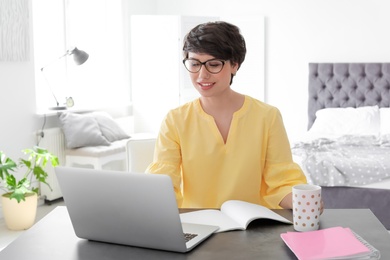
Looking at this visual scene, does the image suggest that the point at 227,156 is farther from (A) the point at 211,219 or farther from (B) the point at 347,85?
(B) the point at 347,85

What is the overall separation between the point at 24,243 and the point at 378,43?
4747 millimetres

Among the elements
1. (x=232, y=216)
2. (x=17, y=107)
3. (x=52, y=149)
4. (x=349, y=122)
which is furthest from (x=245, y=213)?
(x=349, y=122)

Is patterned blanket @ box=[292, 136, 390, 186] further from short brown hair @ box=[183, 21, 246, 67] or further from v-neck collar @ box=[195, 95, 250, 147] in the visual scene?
short brown hair @ box=[183, 21, 246, 67]

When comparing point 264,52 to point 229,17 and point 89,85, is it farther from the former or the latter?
point 89,85

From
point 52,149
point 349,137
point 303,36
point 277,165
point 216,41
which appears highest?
point 303,36

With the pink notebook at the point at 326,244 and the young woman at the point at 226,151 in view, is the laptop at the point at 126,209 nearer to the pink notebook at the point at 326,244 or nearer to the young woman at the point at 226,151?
the pink notebook at the point at 326,244

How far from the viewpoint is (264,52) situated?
595 centimetres

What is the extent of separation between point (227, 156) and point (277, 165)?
0.17 meters

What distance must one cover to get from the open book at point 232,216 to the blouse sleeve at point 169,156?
210 mm

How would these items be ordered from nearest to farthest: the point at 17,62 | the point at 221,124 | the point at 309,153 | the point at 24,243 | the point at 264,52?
1. the point at 24,243
2. the point at 221,124
3. the point at 309,153
4. the point at 17,62
5. the point at 264,52

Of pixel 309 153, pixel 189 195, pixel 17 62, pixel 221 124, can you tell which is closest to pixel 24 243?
pixel 189 195

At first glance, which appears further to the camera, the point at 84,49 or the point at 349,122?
the point at 84,49

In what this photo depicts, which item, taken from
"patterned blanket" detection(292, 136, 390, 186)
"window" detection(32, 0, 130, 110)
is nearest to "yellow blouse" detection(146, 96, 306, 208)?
"patterned blanket" detection(292, 136, 390, 186)

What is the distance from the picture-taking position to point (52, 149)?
4.74 meters
